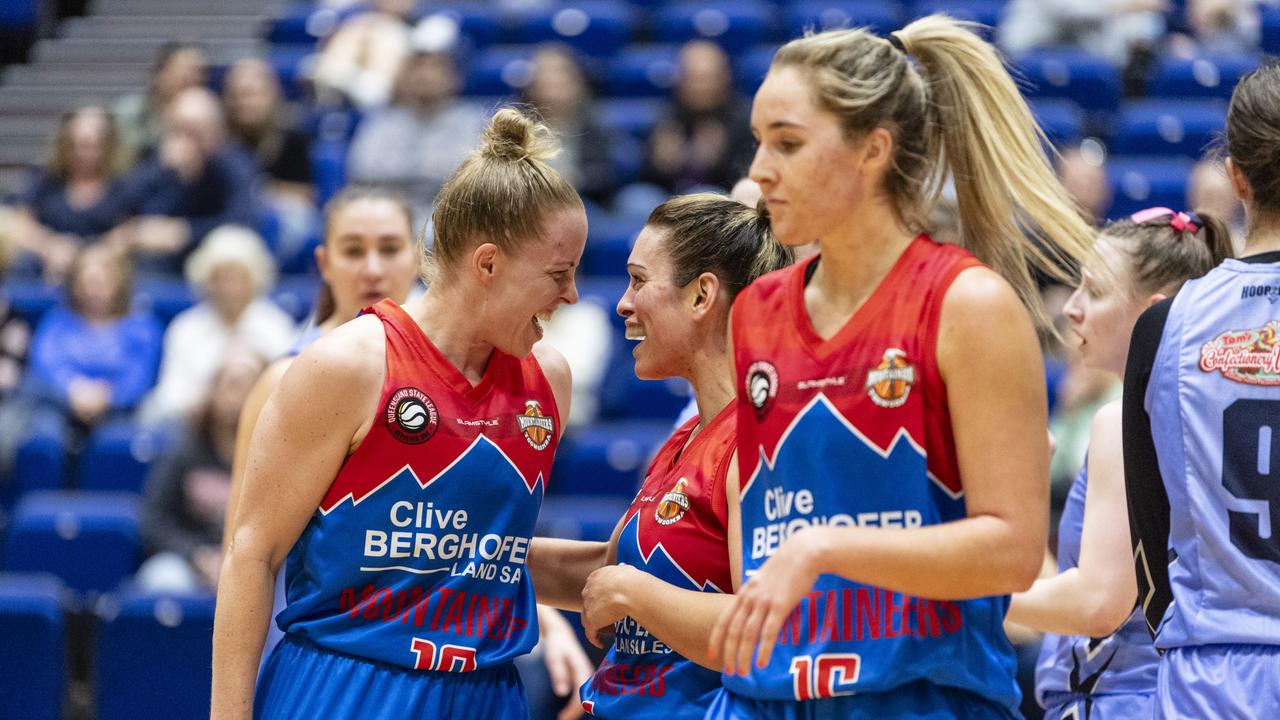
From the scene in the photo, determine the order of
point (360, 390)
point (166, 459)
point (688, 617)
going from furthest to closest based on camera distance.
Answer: point (166, 459) → point (360, 390) → point (688, 617)

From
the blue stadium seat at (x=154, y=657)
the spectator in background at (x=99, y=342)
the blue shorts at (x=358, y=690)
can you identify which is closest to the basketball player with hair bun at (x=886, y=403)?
the blue shorts at (x=358, y=690)

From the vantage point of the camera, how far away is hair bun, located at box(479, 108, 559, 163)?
2.83 meters

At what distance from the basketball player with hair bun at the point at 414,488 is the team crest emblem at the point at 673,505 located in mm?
253

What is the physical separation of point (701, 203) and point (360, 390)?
0.80m

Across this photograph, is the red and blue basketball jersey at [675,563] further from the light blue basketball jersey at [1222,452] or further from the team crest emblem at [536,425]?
the light blue basketball jersey at [1222,452]

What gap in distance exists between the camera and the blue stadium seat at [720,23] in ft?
32.2

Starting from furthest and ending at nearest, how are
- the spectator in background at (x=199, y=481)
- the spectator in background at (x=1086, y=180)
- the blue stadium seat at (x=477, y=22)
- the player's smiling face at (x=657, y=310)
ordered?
1. the blue stadium seat at (x=477, y=22)
2. the spectator in background at (x=1086, y=180)
3. the spectator in background at (x=199, y=481)
4. the player's smiling face at (x=657, y=310)

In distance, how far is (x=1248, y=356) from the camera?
8.61 feet

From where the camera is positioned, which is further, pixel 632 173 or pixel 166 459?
pixel 632 173

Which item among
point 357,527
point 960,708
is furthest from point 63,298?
point 960,708

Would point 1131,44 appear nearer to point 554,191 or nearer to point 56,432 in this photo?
point 56,432

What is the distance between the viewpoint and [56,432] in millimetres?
7379

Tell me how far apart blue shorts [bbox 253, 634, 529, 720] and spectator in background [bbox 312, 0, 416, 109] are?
7562mm

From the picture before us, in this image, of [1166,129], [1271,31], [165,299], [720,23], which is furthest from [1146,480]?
[720,23]
